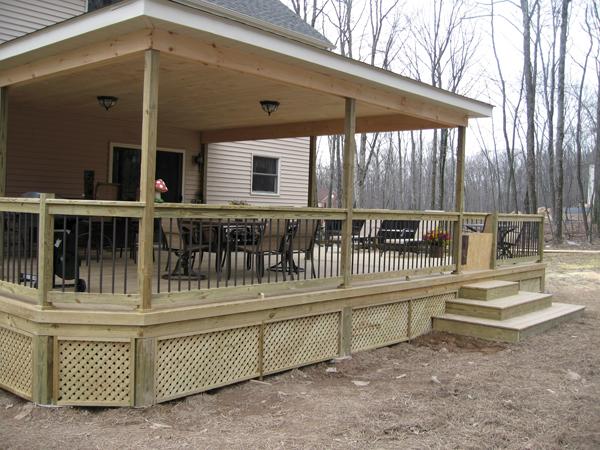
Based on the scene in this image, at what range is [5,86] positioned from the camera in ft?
19.9

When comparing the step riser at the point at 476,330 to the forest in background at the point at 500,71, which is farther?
the forest in background at the point at 500,71

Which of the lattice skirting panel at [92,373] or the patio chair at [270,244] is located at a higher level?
the patio chair at [270,244]

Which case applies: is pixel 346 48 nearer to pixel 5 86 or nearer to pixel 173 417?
pixel 5 86

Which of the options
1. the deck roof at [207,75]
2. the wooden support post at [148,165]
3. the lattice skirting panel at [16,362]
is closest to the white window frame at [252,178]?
the deck roof at [207,75]

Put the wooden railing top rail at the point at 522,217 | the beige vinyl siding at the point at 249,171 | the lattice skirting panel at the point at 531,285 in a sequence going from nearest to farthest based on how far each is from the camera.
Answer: the wooden railing top rail at the point at 522,217
the lattice skirting panel at the point at 531,285
the beige vinyl siding at the point at 249,171

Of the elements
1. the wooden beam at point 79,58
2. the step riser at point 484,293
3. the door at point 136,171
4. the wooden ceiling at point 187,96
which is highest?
the wooden ceiling at point 187,96

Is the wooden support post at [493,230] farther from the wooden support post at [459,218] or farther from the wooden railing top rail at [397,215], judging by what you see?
the wooden railing top rail at [397,215]

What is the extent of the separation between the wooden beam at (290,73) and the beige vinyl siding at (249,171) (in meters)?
5.37

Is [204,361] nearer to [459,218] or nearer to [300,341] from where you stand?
[300,341]

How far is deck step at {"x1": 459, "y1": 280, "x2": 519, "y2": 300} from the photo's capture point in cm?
779

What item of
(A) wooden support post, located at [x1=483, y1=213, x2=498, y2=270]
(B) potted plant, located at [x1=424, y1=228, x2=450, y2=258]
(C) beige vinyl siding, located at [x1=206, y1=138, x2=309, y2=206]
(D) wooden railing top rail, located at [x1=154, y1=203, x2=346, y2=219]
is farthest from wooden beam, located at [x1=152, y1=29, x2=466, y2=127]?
(C) beige vinyl siding, located at [x1=206, y1=138, x2=309, y2=206]

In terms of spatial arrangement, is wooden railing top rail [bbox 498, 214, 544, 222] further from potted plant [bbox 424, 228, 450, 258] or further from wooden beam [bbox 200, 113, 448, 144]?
wooden beam [bbox 200, 113, 448, 144]

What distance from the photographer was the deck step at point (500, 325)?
7.00 metres

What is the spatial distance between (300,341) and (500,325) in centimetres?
275
